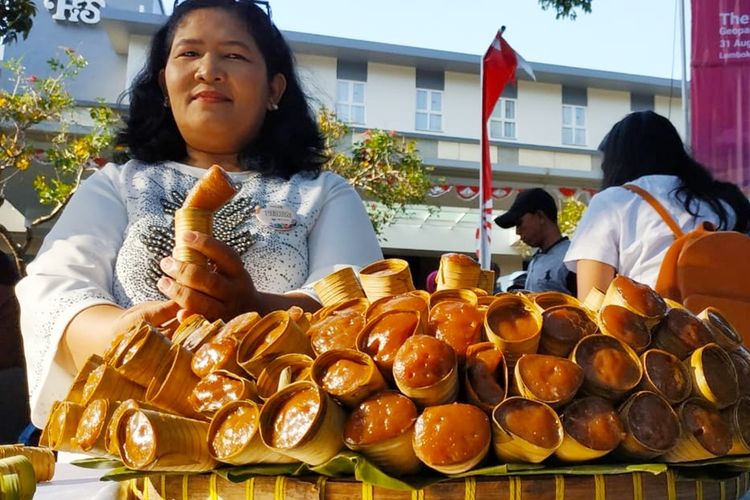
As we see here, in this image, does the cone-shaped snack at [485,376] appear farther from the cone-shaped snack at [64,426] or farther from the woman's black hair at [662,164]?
the woman's black hair at [662,164]

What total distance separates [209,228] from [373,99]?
15.9m

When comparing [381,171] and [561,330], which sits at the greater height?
[381,171]

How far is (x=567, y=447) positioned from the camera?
63cm

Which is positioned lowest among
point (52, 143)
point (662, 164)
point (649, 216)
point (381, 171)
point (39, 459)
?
point (39, 459)

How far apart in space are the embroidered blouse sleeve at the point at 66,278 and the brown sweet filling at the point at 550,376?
92 centimetres

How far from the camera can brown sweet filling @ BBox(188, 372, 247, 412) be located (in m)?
0.69

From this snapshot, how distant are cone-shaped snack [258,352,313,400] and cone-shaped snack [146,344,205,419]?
0.26 feet

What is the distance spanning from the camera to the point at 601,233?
2188mm

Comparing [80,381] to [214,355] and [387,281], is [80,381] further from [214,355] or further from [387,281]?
[387,281]

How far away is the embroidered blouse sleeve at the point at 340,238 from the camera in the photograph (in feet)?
5.22

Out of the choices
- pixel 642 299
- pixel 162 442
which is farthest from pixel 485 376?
pixel 162 442

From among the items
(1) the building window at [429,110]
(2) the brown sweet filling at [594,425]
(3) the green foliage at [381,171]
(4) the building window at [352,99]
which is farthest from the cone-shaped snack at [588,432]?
(1) the building window at [429,110]

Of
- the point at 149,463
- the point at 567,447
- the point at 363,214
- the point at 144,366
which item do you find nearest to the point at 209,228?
the point at 144,366

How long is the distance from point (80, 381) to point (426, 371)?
48 cm
